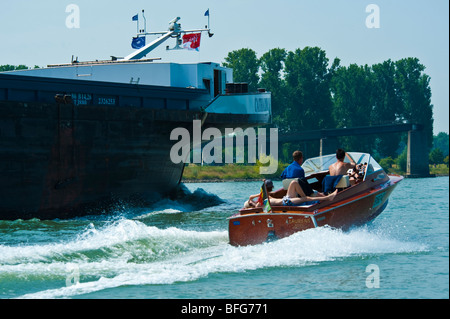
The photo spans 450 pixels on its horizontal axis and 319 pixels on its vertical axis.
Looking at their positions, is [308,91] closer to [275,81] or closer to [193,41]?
[275,81]

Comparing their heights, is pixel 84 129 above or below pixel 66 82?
below

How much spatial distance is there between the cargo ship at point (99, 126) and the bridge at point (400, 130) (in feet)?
153

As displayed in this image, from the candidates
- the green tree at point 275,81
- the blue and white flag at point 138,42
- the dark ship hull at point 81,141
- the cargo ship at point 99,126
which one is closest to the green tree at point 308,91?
the green tree at point 275,81

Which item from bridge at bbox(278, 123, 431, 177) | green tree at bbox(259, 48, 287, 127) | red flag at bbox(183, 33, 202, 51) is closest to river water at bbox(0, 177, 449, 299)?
red flag at bbox(183, 33, 202, 51)

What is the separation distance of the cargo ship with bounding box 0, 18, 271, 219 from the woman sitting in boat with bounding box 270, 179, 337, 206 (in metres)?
9.76

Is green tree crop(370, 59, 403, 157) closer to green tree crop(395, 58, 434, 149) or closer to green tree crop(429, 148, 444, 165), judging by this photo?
green tree crop(395, 58, 434, 149)

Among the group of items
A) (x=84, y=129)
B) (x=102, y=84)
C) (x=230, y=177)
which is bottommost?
(x=230, y=177)

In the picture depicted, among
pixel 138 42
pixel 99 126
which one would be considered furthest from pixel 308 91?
pixel 99 126

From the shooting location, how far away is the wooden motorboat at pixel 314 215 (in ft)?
43.2

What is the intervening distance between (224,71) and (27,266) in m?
18.5

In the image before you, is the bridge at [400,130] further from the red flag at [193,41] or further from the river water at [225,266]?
the river water at [225,266]

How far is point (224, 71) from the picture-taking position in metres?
29.4

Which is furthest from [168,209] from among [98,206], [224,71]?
[224,71]

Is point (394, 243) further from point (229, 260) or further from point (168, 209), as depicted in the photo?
point (168, 209)
